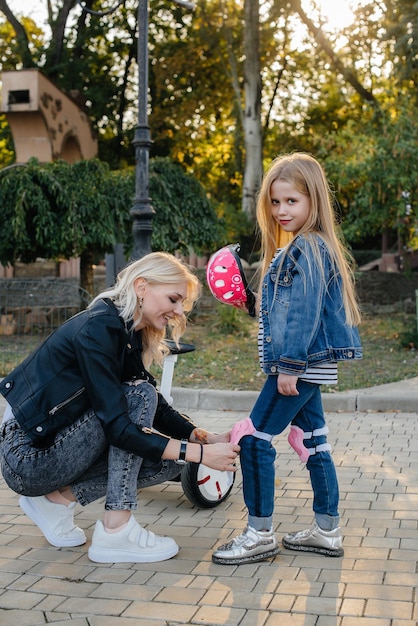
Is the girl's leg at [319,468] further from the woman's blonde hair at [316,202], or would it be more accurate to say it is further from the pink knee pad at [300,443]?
the woman's blonde hair at [316,202]

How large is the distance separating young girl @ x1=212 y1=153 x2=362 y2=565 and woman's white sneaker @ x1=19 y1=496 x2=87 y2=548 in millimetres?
686

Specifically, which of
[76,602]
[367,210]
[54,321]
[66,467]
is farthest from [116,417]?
[367,210]

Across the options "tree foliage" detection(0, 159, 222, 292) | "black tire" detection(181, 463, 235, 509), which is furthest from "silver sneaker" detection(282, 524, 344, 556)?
"tree foliage" detection(0, 159, 222, 292)

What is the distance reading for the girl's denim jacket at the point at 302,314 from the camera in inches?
134

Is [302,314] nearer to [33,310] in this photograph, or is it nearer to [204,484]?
[204,484]

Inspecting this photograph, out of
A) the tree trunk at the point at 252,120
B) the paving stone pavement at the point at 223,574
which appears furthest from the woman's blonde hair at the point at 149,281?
the tree trunk at the point at 252,120

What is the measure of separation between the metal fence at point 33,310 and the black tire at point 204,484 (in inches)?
233

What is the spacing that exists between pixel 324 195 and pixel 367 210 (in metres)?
10.8

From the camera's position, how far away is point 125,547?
3.59 metres

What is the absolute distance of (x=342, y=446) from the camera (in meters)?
5.92

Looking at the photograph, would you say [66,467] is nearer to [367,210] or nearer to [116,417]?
[116,417]

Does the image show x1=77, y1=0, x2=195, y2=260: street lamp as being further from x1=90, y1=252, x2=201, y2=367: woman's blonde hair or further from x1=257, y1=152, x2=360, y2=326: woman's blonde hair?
x1=257, y1=152, x2=360, y2=326: woman's blonde hair

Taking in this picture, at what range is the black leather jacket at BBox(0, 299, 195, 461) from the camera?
3.46 meters

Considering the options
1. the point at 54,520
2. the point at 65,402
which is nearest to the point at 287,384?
the point at 65,402
